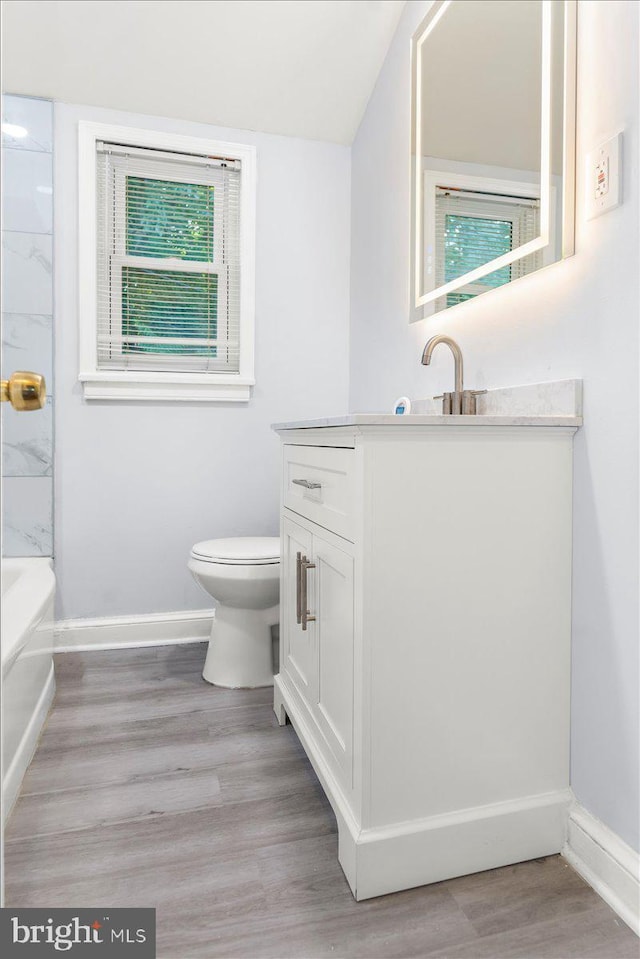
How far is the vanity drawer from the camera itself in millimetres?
1252

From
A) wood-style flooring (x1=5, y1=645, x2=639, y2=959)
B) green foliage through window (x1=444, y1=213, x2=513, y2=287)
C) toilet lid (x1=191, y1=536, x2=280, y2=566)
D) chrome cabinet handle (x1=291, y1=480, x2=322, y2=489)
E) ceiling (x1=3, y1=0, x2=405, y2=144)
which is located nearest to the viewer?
wood-style flooring (x1=5, y1=645, x2=639, y2=959)

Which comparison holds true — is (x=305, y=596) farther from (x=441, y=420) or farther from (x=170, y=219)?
(x=170, y=219)

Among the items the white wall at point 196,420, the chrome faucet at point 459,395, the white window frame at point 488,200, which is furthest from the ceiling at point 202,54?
the chrome faucet at point 459,395

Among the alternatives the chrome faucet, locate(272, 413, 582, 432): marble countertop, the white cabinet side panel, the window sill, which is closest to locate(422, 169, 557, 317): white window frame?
the chrome faucet

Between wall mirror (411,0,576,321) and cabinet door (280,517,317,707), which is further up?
wall mirror (411,0,576,321)

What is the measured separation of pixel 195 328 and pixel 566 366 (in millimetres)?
1647

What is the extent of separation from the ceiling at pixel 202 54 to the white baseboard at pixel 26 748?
210 centimetres

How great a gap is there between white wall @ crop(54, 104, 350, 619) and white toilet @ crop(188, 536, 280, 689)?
436mm

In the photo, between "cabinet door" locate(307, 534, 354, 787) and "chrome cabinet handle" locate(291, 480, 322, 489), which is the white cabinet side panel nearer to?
"cabinet door" locate(307, 534, 354, 787)

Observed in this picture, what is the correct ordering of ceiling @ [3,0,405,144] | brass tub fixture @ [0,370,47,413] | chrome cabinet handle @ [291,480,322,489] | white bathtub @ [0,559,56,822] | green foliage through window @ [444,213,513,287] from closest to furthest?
brass tub fixture @ [0,370,47,413], white bathtub @ [0,559,56,822], chrome cabinet handle @ [291,480,322,489], green foliage through window @ [444,213,513,287], ceiling @ [3,0,405,144]

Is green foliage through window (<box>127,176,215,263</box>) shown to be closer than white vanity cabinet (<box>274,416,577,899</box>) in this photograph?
No

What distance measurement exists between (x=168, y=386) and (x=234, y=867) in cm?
175

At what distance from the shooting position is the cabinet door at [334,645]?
1238mm

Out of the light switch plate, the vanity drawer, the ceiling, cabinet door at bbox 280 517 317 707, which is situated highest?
the ceiling
